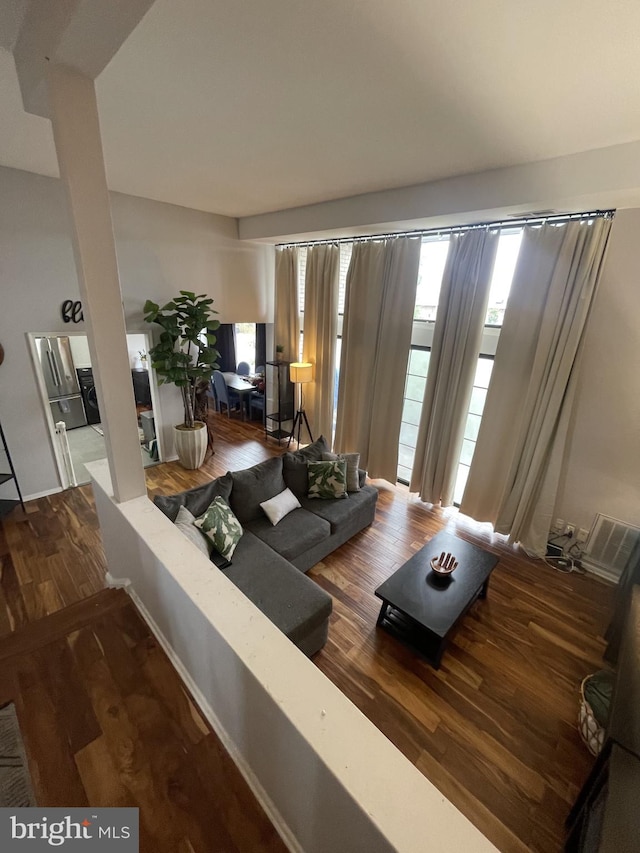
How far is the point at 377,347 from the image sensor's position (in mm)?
3961

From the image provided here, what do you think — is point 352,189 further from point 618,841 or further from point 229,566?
point 618,841

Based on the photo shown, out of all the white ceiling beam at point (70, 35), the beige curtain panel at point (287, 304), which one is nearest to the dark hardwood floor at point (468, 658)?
the white ceiling beam at point (70, 35)

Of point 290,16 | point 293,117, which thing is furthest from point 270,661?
point 293,117

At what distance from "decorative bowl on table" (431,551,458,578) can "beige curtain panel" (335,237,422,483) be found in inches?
67.0

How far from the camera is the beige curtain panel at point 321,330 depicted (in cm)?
439

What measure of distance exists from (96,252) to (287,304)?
3.83 m

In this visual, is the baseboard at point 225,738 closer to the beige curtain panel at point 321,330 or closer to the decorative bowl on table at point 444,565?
the decorative bowl on table at point 444,565

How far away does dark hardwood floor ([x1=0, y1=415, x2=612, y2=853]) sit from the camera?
1.71 meters

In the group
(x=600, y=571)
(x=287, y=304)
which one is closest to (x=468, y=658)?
(x=600, y=571)

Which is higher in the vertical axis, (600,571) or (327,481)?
(327,481)

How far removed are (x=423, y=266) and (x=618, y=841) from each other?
3991 mm

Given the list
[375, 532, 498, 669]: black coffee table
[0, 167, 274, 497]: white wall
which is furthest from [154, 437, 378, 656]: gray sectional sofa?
[0, 167, 274, 497]: white wall

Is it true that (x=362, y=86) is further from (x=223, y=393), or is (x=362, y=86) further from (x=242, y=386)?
(x=223, y=393)

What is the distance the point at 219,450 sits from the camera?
17.4 feet
